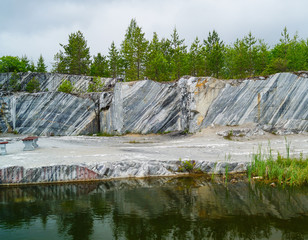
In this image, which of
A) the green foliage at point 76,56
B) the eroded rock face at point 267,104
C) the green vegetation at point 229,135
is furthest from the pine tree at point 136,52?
the green vegetation at point 229,135

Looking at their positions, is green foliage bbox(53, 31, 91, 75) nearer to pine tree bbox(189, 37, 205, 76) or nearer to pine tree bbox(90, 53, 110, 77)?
pine tree bbox(90, 53, 110, 77)

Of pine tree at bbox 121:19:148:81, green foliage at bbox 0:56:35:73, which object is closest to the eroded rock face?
pine tree at bbox 121:19:148:81

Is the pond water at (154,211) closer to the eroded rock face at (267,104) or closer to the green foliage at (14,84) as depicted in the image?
the eroded rock face at (267,104)

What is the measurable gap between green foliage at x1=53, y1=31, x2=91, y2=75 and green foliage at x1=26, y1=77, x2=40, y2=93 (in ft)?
26.7

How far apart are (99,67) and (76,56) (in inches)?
164

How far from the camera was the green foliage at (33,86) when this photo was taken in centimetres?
3581

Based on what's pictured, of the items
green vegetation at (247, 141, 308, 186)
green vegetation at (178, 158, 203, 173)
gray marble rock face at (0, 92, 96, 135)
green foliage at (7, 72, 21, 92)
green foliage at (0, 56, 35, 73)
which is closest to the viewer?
green vegetation at (247, 141, 308, 186)

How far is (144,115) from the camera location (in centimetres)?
2312

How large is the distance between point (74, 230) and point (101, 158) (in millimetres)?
5208

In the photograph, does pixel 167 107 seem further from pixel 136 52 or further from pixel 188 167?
pixel 136 52

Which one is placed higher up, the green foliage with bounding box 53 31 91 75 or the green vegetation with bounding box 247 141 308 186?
the green foliage with bounding box 53 31 91 75

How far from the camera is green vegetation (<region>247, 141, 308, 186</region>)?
8.43 meters

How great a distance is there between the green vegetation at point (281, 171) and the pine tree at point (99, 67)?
37.2 metres

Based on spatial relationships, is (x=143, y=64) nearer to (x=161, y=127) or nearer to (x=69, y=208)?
(x=161, y=127)
